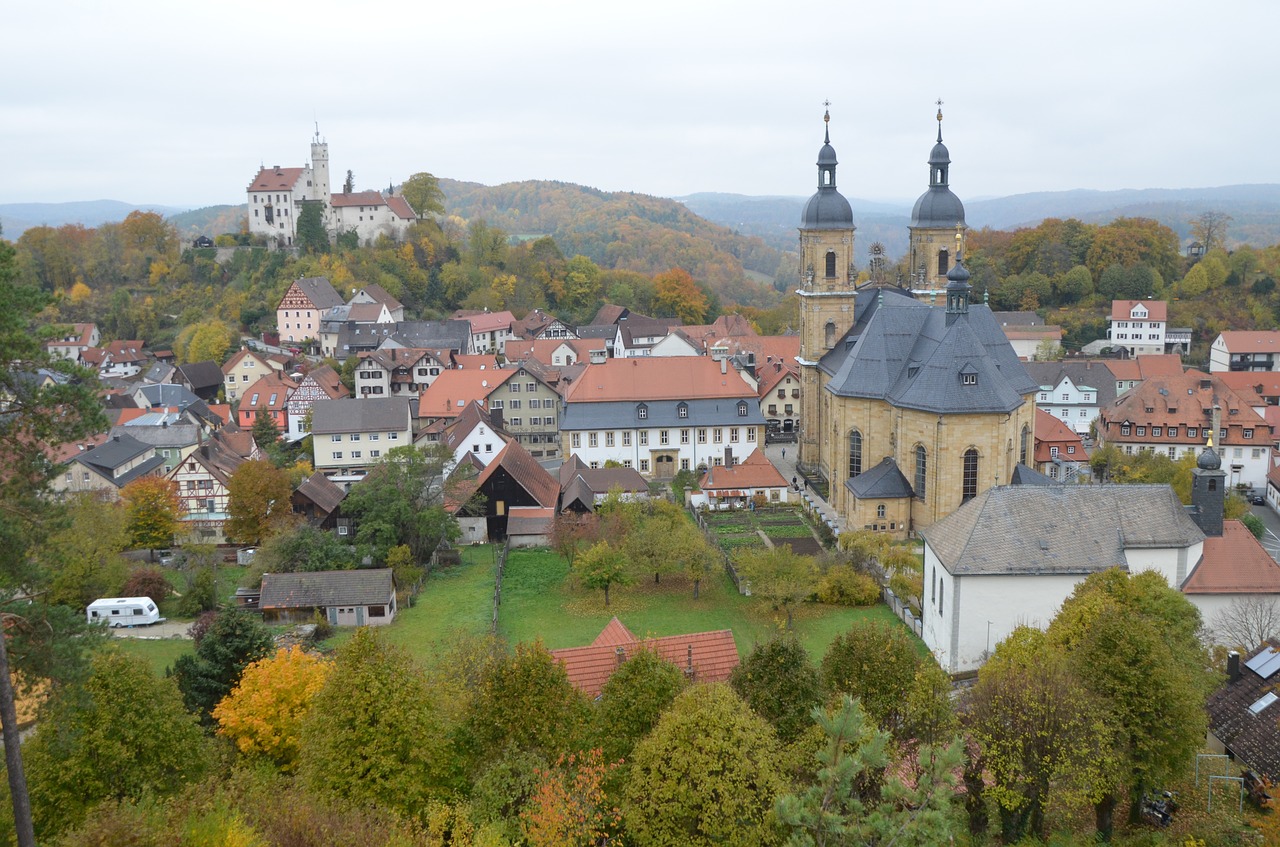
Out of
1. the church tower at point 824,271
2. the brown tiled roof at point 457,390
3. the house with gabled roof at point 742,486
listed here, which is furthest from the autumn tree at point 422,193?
the house with gabled roof at point 742,486

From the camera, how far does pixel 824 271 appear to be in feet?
180

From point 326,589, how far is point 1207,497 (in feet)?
96.2

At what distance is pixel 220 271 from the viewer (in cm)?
10531

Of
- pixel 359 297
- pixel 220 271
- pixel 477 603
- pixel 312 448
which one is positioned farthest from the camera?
pixel 220 271

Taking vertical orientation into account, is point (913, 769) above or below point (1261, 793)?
above

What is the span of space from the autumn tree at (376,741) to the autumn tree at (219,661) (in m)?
6.74

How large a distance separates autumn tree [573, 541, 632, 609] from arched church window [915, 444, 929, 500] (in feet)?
46.5

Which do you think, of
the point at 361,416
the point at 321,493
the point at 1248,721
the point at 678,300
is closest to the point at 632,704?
the point at 1248,721

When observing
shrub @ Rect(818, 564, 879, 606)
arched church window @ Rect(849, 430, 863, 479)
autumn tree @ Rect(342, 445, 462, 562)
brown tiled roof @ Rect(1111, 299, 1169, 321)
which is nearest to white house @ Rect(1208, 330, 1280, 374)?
brown tiled roof @ Rect(1111, 299, 1169, 321)

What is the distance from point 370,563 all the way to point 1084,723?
28857 millimetres

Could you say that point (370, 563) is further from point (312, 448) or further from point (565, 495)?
point (312, 448)

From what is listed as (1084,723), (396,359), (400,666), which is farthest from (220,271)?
(1084,723)

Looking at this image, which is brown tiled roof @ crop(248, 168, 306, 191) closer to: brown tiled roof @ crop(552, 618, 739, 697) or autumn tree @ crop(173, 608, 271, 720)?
autumn tree @ crop(173, 608, 271, 720)

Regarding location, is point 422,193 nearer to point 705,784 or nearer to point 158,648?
point 158,648
